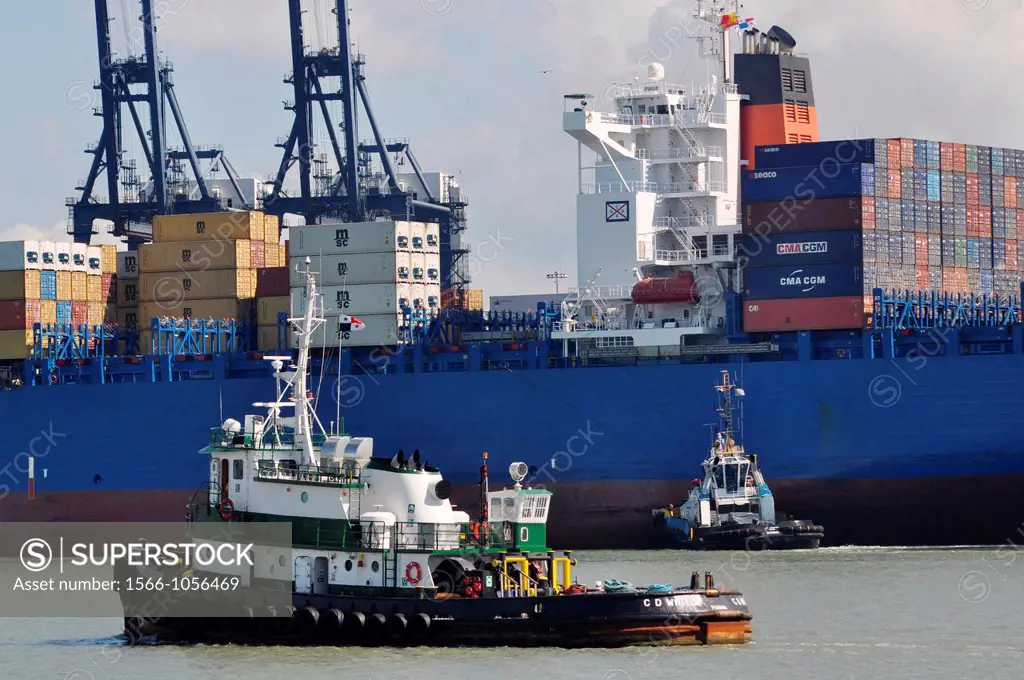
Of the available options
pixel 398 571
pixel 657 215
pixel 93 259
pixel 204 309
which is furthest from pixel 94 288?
pixel 398 571

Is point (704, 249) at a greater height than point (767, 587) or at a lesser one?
greater

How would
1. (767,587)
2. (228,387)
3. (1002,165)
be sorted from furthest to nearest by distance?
(228,387) < (1002,165) < (767,587)

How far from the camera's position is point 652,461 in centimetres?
5362

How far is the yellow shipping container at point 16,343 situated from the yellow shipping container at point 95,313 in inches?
94.5

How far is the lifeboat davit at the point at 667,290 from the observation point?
5569 cm

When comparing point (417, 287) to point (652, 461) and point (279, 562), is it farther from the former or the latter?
point (279, 562)

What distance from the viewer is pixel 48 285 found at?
62500mm

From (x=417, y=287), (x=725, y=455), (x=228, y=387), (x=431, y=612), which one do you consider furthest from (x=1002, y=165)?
(x=431, y=612)

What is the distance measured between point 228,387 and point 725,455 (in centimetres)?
1828

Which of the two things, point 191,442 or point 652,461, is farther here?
point 191,442

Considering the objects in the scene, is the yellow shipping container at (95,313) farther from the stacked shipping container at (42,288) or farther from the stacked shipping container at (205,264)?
the stacked shipping container at (205,264)

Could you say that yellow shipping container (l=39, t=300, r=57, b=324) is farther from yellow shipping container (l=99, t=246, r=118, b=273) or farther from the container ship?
yellow shipping container (l=99, t=246, r=118, b=273)

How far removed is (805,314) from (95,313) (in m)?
26.2

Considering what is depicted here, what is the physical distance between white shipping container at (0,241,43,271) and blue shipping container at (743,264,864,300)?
80.5ft
